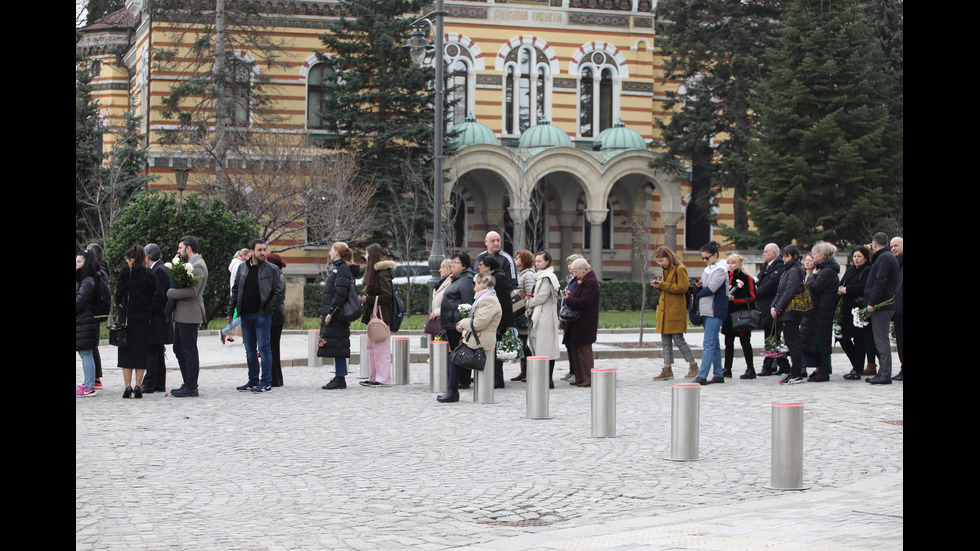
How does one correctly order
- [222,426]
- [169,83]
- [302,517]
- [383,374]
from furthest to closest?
[169,83] < [383,374] < [222,426] < [302,517]

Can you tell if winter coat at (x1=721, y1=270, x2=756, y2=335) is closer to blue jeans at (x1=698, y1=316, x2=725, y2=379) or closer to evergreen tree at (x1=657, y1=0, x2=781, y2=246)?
blue jeans at (x1=698, y1=316, x2=725, y2=379)

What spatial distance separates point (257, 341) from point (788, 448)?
812cm

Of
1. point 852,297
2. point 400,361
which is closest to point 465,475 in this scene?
point 400,361

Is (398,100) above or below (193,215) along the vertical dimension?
above

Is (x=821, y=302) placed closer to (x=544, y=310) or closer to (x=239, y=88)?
(x=544, y=310)

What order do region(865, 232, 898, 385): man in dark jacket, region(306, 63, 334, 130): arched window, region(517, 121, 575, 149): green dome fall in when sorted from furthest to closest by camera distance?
region(306, 63, 334, 130): arched window, region(517, 121, 575, 149): green dome, region(865, 232, 898, 385): man in dark jacket

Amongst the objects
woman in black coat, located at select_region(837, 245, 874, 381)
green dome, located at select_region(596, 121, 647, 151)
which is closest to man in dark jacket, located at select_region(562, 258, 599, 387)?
woman in black coat, located at select_region(837, 245, 874, 381)

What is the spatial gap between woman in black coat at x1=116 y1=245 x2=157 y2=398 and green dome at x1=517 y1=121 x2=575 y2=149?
2641 cm

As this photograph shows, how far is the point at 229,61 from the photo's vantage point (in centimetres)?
3578

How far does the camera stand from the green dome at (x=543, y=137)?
38.5 metres

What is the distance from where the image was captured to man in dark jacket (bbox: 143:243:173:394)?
1313cm

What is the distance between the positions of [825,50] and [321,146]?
15.8 meters
